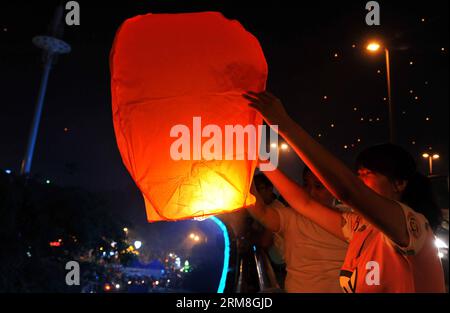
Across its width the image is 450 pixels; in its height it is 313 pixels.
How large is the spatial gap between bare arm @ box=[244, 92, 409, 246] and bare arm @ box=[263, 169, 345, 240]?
782 millimetres

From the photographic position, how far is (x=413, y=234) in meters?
1.48

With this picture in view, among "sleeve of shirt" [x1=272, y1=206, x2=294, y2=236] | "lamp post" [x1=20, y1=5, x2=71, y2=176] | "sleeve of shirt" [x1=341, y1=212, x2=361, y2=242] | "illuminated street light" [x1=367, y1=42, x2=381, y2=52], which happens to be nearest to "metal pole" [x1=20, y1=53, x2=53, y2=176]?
"lamp post" [x1=20, y1=5, x2=71, y2=176]

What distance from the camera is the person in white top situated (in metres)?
2.64

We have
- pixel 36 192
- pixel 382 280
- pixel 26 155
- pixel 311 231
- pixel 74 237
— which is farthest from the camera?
pixel 26 155

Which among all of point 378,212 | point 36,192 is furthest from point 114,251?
point 378,212

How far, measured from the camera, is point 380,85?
10.7m

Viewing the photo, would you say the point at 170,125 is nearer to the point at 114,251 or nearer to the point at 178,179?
the point at 178,179

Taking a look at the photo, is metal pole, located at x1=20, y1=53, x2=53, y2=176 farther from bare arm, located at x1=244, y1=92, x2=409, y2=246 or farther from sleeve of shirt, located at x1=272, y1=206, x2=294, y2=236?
bare arm, located at x1=244, y1=92, x2=409, y2=246

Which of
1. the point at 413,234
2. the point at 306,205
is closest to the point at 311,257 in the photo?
the point at 306,205

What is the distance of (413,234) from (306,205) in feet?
2.99

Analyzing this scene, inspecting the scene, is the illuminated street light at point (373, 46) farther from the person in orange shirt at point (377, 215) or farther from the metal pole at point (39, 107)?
the metal pole at point (39, 107)

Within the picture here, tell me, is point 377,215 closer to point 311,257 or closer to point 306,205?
point 306,205

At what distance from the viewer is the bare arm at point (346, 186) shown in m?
1.42

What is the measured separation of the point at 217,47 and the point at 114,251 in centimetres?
939
